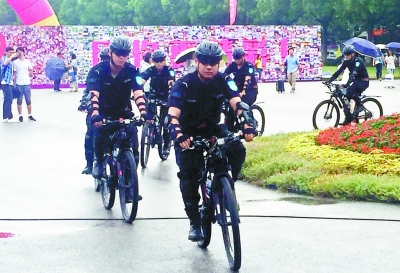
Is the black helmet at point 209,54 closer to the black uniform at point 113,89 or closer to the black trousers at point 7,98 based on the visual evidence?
the black uniform at point 113,89

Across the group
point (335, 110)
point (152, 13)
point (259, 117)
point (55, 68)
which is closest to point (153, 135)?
point (259, 117)

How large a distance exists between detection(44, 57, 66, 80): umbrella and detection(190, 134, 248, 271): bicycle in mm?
30949

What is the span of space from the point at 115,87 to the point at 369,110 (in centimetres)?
880

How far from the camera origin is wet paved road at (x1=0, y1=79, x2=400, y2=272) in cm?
637

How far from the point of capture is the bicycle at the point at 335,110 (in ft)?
53.5

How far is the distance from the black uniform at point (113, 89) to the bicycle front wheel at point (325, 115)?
824 cm

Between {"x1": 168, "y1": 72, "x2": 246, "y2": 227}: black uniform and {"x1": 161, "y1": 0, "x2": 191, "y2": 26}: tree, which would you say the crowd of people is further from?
{"x1": 161, "y1": 0, "x2": 191, "y2": 26}: tree

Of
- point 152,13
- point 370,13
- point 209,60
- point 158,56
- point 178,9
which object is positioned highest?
point 178,9

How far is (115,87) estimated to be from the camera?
28.8 ft

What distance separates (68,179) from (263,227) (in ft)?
13.3

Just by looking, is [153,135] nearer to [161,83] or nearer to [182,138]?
[161,83]

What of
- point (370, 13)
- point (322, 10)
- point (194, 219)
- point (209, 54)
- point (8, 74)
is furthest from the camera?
point (322, 10)

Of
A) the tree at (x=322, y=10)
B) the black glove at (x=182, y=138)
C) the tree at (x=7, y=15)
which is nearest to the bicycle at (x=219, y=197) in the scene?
the black glove at (x=182, y=138)

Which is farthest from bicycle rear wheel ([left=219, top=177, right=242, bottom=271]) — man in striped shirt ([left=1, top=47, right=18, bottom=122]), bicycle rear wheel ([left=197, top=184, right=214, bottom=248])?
man in striped shirt ([left=1, top=47, right=18, bottom=122])
